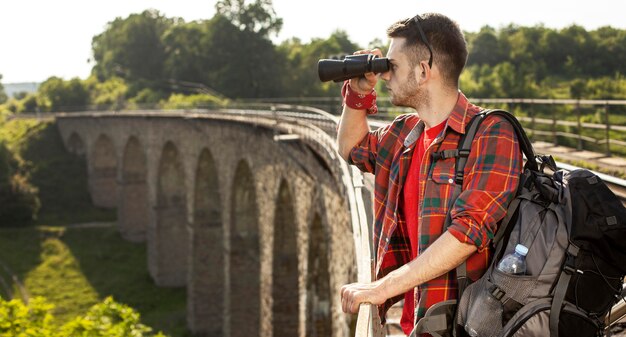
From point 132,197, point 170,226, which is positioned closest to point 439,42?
point 170,226

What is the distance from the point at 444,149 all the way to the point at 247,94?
54480 mm

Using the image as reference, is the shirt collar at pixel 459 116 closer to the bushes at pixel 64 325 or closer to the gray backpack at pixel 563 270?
the gray backpack at pixel 563 270

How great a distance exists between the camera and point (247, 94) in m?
56.9

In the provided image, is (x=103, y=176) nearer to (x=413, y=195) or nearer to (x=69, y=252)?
(x=69, y=252)

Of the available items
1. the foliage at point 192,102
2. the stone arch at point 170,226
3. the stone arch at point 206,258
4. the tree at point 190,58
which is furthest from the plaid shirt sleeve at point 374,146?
the tree at point 190,58

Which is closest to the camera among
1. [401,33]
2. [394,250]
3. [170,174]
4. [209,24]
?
[401,33]

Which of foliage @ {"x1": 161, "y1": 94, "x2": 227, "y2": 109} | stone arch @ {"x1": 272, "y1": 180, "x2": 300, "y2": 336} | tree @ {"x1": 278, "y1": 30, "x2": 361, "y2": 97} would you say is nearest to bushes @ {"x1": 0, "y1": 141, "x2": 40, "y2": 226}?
foliage @ {"x1": 161, "y1": 94, "x2": 227, "y2": 109}

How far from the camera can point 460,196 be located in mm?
2824

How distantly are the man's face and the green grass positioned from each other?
1103 inches

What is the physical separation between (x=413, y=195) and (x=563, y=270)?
76cm

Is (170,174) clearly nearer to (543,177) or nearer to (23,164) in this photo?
(23,164)

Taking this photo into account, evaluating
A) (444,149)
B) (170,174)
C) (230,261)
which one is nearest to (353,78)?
(444,149)

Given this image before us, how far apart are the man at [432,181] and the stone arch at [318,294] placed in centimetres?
1324

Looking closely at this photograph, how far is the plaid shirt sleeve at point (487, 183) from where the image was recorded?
276cm
